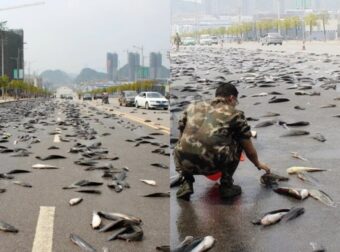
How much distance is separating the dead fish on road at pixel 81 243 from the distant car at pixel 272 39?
1780 mm

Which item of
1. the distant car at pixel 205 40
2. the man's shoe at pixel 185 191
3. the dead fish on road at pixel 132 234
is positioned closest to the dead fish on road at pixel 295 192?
the man's shoe at pixel 185 191

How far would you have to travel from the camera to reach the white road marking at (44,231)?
299 cm

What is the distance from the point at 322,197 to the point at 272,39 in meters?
1.23

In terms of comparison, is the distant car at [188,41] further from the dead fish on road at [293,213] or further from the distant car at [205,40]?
the dead fish on road at [293,213]

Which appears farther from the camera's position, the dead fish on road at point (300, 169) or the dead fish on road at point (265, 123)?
the dead fish on road at point (265, 123)

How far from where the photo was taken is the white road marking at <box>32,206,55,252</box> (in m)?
2.99

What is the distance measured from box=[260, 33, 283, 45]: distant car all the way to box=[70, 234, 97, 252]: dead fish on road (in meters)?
1.78

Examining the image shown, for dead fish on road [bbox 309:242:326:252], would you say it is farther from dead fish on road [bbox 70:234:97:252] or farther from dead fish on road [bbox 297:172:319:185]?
dead fish on road [bbox 70:234:97:252]

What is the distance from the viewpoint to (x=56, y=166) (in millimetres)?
5988

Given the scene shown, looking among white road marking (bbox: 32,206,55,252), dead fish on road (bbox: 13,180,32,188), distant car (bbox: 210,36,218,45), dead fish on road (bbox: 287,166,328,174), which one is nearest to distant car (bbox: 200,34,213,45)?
distant car (bbox: 210,36,218,45)

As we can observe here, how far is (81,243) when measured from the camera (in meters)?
3.07

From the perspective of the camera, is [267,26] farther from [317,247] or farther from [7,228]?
[7,228]

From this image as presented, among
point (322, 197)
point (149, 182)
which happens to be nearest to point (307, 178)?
point (322, 197)

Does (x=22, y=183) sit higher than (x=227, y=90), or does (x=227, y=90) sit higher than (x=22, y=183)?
(x=227, y=90)
